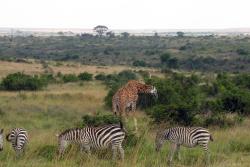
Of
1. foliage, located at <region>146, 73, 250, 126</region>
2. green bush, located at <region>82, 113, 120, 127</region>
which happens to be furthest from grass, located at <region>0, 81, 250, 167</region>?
foliage, located at <region>146, 73, 250, 126</region>

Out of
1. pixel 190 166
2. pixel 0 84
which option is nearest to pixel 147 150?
pixel 190 166

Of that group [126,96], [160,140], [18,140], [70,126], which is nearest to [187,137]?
[160,140]

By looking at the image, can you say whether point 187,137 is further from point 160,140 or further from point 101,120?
point 101,120

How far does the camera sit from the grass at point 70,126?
29.9 feet

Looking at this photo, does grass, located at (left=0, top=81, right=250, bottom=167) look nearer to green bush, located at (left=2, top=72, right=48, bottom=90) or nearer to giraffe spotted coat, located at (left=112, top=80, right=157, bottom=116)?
giraffe spotted coat, located at (left=112, top=80, right=157, bottom=116)

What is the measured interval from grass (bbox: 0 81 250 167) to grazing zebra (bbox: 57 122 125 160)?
0.65ft

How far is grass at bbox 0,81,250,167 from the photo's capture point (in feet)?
29.9

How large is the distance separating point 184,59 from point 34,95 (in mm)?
34688

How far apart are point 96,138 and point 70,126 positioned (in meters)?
6.70

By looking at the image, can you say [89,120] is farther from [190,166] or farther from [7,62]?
[7,62]

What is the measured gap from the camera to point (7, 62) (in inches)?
1874

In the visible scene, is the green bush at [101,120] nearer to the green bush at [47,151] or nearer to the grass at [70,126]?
the grass at [70,126]

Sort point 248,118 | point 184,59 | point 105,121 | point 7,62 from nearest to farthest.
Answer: point 105,121
point 248,118
point 7,62
point 184,59

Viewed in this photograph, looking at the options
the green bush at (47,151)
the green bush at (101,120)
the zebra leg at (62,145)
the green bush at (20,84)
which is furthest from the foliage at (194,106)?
the green bush at (20,84)
